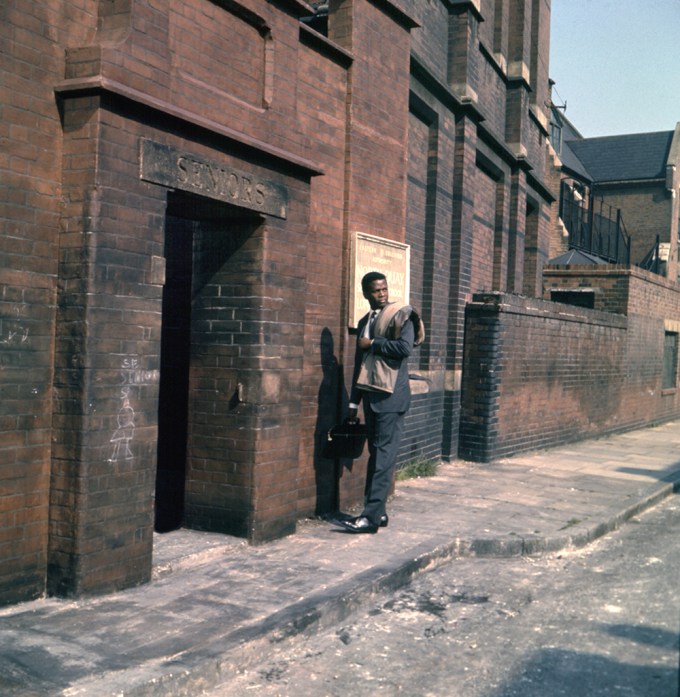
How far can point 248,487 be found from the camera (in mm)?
5957

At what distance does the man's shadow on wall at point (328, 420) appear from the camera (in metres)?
7.10

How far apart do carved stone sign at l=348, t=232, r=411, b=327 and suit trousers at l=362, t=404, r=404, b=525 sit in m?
1.12

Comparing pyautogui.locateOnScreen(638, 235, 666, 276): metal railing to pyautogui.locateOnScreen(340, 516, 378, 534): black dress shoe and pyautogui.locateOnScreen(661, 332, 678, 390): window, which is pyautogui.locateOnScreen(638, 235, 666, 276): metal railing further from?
pyautogui.locateOnScreen(340, 516, 378, 534): black dress shoe

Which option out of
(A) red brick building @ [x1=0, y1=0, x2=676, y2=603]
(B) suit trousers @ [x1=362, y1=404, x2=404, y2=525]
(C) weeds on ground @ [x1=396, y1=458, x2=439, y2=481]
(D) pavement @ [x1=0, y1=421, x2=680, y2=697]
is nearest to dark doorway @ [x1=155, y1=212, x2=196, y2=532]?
(A) red brick building @ [x1=0, y1=0, x2=676, y2=603]

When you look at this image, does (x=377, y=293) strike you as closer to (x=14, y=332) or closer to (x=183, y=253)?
(x=183, y=253)

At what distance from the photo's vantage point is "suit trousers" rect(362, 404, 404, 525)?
652cm

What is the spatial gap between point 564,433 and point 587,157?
24668 millimetres

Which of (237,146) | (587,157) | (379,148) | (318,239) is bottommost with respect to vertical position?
(318,239)

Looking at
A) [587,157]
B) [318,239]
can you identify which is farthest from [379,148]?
[587,157]

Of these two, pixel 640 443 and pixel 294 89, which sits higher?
pixel 294 89

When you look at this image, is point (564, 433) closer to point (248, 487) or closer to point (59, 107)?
point (248, 487)

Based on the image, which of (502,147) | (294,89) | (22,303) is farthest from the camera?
(502,147)

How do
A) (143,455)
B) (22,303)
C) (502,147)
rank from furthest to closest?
(502,147) → (143,455) → (22,303)

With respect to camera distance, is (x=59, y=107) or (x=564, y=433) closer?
(x=59, y=107)
